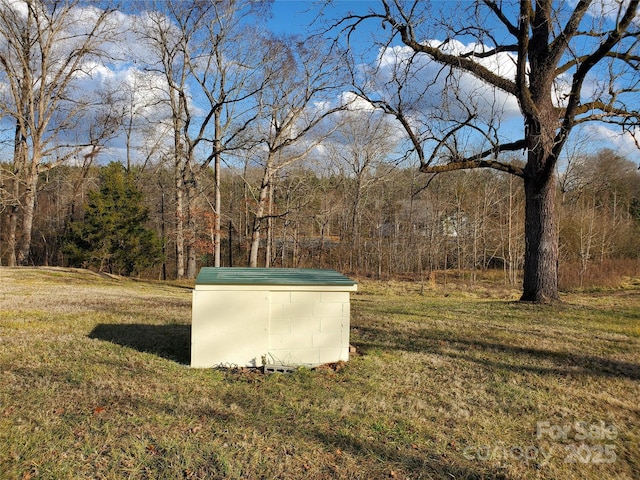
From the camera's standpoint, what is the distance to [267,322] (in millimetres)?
4480

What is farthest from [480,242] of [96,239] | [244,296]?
[244,296]

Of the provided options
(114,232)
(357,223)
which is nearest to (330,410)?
(114,232)

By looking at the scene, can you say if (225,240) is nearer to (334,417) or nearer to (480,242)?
(480,242)

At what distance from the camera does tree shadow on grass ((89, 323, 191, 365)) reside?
16.4 ft

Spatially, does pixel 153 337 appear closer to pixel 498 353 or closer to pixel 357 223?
pixel 498 353

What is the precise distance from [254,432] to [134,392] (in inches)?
49.9

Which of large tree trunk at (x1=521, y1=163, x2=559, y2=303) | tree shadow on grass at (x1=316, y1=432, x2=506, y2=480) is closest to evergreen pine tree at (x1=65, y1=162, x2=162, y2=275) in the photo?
large tree trunk at (x1=521, y1=163, x2=559, y2=303)

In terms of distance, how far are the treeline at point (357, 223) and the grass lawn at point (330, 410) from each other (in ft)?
47.2

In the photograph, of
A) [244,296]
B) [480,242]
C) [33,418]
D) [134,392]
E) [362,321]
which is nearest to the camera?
[33,418]

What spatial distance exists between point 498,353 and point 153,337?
4342mm

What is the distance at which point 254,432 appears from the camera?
2.96 metres

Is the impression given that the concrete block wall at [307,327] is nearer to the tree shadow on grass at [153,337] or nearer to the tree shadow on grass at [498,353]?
the tree shadow on grass at [498,353]

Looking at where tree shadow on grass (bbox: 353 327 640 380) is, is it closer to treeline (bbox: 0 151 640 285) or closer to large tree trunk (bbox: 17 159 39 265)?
treeline (bbox: 0 151 640 285)

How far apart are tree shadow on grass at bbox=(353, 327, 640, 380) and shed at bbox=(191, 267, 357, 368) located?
0.90m
